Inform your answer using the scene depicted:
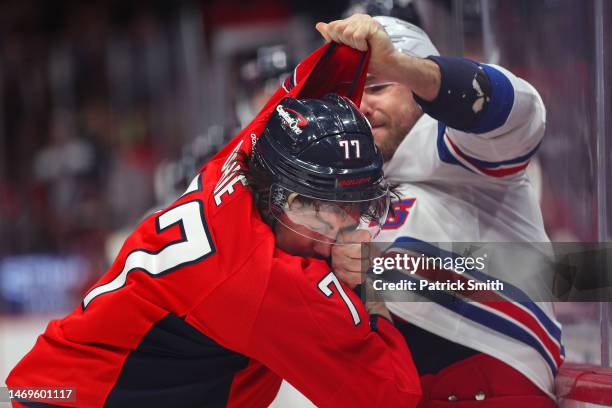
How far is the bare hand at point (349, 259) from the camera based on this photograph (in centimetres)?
123

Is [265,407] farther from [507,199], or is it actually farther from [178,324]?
[507,199]

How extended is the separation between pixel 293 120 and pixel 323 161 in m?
0.08

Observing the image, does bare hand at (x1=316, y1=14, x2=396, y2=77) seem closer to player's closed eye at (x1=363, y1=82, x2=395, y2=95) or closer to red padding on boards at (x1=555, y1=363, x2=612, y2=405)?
player's closed eye at (x1=363, y1=82, x2=395, y2=95)

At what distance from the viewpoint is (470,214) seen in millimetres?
1379

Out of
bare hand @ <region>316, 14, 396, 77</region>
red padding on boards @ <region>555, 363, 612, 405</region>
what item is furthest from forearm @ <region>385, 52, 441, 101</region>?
red padding on boards @ <region>555, 363, 612, 405</region>

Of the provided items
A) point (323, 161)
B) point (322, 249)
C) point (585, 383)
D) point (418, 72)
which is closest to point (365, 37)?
point (418, 72)

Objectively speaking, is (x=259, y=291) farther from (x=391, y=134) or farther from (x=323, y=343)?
(x=391, y=134)

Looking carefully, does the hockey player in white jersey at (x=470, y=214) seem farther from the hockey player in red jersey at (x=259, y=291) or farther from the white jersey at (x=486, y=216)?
the hockey player in red jersey at (x=259, y=291)

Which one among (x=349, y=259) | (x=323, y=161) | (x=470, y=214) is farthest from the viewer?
(x=470, y=214)

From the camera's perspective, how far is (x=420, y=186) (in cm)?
143

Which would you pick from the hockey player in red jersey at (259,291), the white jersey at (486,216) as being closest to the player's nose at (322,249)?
the hockey player in red jersey at (259,291)

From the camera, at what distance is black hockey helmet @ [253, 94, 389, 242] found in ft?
3.70

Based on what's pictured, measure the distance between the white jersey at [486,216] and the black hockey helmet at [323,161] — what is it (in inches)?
7.1

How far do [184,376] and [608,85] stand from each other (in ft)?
2.51
